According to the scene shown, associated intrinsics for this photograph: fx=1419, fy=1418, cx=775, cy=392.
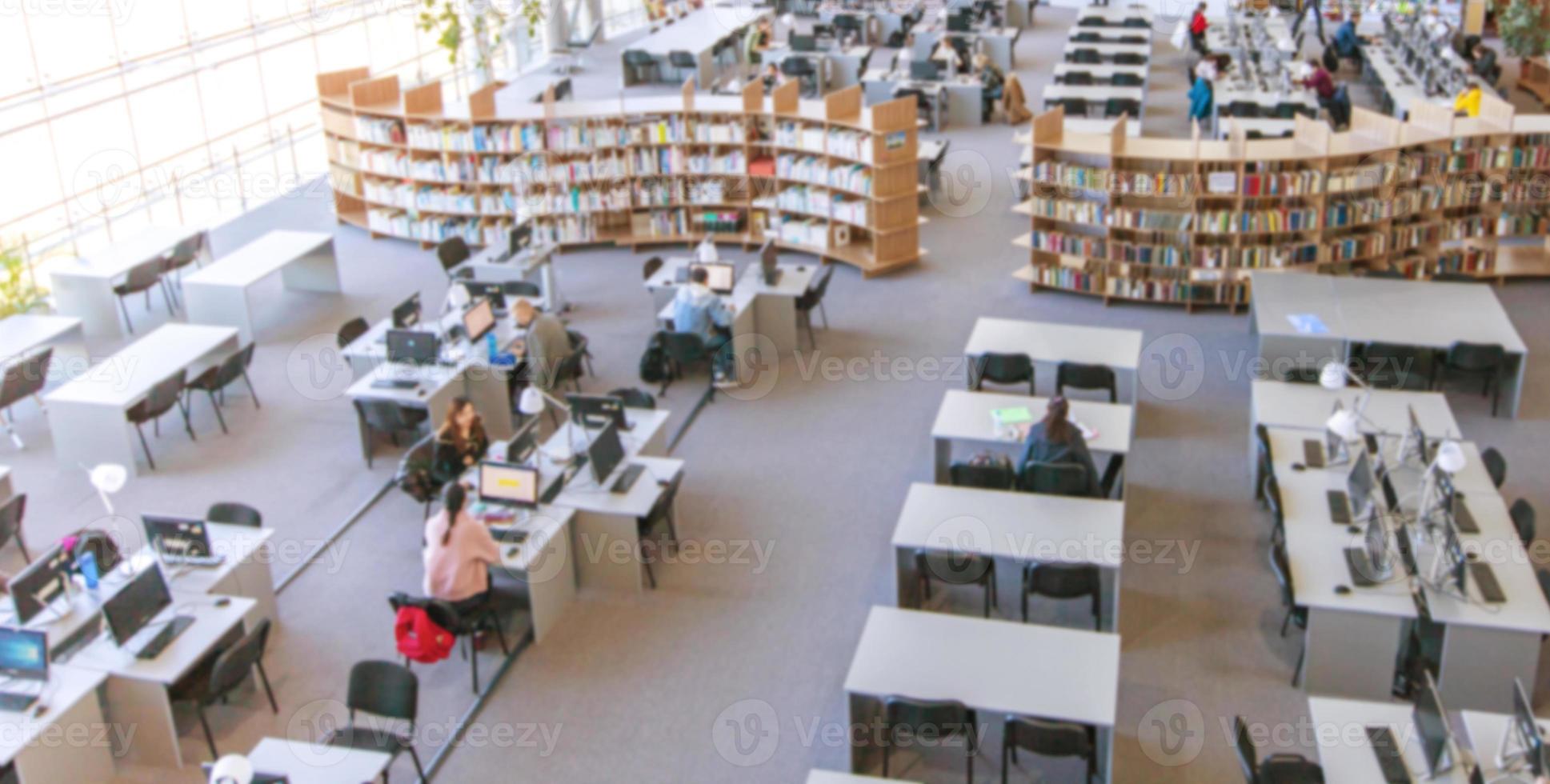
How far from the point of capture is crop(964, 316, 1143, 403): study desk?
11.5 metres

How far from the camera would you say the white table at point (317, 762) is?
7.09 meters

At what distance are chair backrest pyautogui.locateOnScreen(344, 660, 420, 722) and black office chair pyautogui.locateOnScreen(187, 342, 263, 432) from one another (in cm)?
518

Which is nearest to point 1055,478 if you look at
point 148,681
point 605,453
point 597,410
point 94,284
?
point 605,453

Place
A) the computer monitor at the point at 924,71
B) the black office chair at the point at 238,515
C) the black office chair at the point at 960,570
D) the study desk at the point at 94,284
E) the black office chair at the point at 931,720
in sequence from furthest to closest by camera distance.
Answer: the computer monitor at the point at 924,71 < the study desk at the point at 94,284 < the black office chair at the point at 238,515 < the black office chair at the point at 960,570 < the black office chair at the point at 931,720

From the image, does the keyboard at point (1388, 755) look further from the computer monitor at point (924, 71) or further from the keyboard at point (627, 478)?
the computer monitor at point (924, 71)

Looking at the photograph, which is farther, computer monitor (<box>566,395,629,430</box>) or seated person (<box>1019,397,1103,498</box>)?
computer monitor (<box>566,395,629,430</box>)

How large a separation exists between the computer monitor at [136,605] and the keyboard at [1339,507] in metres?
7.17

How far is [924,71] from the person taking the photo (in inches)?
805

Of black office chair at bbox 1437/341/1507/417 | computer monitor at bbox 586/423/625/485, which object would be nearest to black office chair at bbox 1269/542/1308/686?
black office chair at bbox 1437/341/1507/417

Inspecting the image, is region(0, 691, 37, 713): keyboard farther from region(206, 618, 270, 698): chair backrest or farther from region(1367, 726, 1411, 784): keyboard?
region(1367, 726, 1411, 784): keyboard

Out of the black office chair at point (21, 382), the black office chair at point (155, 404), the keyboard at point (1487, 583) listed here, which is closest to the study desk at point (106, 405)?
the black office chair at point (155, 404)

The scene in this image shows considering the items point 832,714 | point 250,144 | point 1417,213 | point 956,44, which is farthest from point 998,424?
point 956,44

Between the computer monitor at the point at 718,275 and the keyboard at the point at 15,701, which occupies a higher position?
the computer monitor at the point at 718,275

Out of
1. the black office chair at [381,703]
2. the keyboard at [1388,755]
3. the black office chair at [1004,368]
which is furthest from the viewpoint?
the black office chair at [1004,368]
